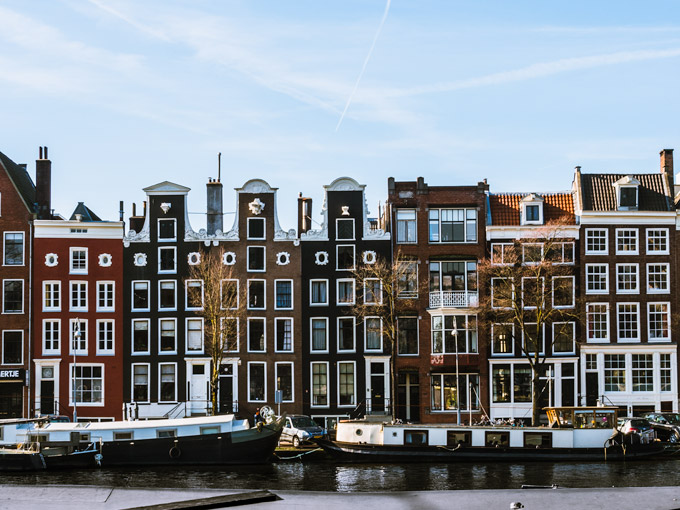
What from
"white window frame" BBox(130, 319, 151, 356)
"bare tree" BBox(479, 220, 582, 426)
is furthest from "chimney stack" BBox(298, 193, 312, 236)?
"bare tree" BBox(479, 220, 582, 426)

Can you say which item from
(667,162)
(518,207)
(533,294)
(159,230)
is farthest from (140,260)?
(667,162)

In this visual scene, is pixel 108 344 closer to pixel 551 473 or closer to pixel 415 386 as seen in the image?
pixel 415 386

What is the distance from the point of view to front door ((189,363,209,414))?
206 ft

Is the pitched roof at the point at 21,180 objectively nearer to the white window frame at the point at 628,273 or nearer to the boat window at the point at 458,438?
the boat window at the point at 458,438

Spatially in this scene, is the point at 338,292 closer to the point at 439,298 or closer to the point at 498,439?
the point at 439,298

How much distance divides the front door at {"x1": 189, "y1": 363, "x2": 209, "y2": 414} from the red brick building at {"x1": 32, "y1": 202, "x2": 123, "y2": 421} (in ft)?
16.3

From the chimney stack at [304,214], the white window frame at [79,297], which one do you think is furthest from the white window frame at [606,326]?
the white window frame at [79,297]

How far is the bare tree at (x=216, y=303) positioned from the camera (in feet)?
193

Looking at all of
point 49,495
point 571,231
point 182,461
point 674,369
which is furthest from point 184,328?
point 49,495

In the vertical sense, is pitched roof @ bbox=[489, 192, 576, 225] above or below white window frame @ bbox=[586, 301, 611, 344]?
above

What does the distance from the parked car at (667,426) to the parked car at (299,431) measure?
19888mm

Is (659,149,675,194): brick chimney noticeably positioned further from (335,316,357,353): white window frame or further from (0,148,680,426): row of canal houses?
(335,316,357,353): white window frame

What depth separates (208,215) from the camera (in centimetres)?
6531

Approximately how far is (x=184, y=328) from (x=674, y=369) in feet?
111
